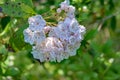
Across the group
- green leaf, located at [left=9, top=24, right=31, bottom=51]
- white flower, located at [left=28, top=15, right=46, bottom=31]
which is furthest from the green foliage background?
white flower, located at [left=28, top=15, right=46, bottom=31]

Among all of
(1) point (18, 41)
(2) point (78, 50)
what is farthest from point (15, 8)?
(2) point (78, 50)

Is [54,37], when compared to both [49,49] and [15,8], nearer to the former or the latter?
[49,49]

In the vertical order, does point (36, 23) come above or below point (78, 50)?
Result: above

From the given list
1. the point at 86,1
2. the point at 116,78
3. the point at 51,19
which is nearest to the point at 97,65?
the point at 116,78

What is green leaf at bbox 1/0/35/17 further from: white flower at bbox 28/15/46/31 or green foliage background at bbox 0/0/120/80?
white flower at bbox 28/15/46/31

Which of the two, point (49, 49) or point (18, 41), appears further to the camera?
point (18, 41)

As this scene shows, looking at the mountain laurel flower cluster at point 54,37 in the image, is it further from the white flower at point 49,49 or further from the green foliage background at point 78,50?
the green foliage background at point 78,50
